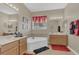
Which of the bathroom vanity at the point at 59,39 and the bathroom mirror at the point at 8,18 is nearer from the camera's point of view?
the bathroom mirror at the point at 8,18

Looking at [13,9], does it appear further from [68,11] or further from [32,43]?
[68,11]

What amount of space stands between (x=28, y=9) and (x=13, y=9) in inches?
22.9

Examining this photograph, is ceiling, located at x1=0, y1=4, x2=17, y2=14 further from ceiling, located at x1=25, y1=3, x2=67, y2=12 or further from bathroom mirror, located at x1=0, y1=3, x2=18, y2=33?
ceiling, located at x1=25, y1=3, x2=67, y2=12

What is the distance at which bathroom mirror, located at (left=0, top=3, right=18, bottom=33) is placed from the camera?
110 inches

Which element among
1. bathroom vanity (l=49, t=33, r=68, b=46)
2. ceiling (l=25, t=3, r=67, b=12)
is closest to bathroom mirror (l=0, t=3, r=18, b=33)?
ceiling (l=25, t=3, r=67, b=12)

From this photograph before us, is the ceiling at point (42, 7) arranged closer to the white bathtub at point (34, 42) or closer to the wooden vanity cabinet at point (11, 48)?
the white bathtub at point (34, 42)

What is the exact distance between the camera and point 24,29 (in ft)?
12.3

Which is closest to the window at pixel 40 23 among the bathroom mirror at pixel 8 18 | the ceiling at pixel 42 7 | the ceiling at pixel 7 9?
the ceiling at pixel 42 7

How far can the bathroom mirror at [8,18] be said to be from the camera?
9.18ft

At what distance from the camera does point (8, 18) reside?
3029 mm
